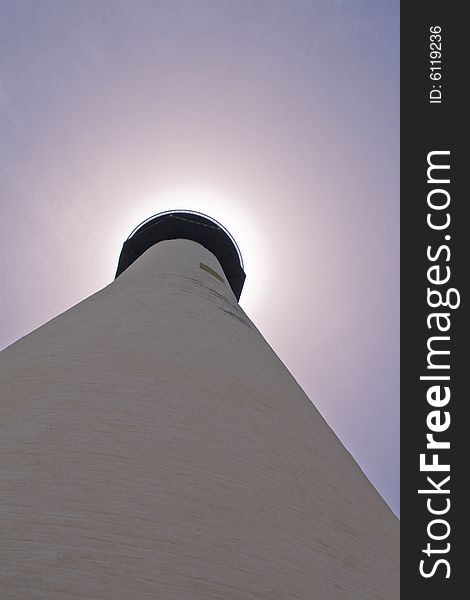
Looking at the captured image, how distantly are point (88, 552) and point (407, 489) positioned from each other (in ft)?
6.78

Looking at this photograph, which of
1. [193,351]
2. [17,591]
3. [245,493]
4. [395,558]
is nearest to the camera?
[17,591]

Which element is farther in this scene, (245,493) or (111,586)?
(245,493)

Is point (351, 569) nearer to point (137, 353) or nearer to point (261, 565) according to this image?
point (261, 565)

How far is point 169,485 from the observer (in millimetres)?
1975

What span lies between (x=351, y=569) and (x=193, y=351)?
1744 millimetres

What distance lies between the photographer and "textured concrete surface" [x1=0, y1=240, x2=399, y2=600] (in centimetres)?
159

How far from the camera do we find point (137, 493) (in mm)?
1885

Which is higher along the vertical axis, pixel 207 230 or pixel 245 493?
pixel 207 230

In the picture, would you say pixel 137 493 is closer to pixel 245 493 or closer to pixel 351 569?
pixel 245 493

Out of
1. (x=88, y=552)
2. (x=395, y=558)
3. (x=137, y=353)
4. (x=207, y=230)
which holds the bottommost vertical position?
(x=88, y=552)

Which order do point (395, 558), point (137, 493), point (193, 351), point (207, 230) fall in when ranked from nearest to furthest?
point (137, 493), point (395, 558), point (193, 351), point (207, 230)

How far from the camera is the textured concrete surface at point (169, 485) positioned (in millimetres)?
1593

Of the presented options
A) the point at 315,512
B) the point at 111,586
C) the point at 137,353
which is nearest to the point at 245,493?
the point at 315,512

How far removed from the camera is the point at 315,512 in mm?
2246
